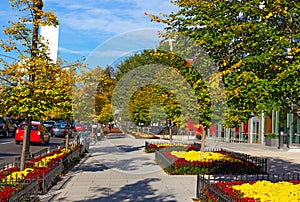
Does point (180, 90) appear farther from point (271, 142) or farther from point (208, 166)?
point (271, 142)

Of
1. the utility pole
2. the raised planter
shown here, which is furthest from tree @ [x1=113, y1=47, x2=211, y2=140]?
the raised planter

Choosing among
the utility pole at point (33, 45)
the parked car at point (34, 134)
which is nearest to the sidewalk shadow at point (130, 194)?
the utility pole at point (33, 45)

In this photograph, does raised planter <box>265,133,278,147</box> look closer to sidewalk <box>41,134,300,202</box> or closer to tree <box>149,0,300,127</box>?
sidewalk <box>41,134,300,202</box>

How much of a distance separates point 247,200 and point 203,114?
6.49 metres

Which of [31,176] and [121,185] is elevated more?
[31,176]

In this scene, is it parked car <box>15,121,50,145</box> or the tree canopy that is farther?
parked car <box>15,121,50,145</box>

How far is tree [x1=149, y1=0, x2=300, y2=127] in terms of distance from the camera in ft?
27.3

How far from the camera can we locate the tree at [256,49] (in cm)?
834

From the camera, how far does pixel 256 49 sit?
9.09 m

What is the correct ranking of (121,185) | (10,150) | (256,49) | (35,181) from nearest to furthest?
(256,49)
(35,181)
(121,185)
(10,150)

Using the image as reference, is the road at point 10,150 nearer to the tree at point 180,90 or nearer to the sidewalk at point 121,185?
the sidewalk at point 121,185

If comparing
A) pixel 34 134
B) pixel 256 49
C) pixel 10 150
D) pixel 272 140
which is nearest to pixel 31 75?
pixel 256 49

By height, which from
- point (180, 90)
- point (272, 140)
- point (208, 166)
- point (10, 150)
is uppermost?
point (180, 90)

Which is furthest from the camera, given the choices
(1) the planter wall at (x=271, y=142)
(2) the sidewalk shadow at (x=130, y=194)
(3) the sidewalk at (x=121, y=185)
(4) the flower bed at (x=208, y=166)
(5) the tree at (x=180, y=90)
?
(1) the planter wall at (x=271, y=142)
